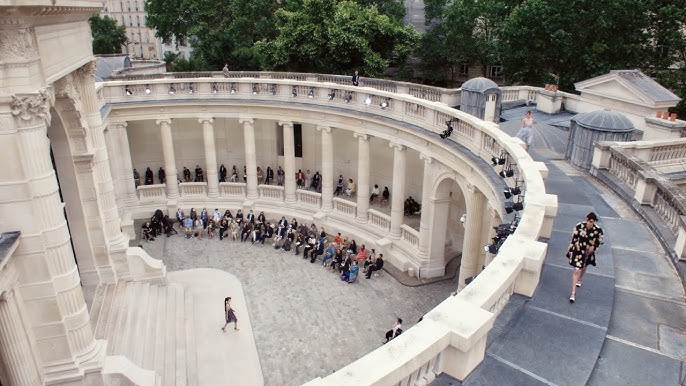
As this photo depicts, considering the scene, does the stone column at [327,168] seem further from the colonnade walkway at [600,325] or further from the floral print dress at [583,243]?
the floral print dress at [583,243]

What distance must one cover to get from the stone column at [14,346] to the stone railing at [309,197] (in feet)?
71.8

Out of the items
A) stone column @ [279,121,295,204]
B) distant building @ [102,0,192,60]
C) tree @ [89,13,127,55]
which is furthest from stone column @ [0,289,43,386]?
distant building @ [102,0,192,60]

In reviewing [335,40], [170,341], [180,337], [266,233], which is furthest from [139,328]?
[335,40]

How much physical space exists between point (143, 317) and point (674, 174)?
74.7 feet

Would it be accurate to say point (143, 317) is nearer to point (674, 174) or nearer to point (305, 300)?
point (305, 300)

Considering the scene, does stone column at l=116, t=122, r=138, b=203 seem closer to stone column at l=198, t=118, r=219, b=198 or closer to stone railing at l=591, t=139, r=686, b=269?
stone column at l=198, t=118, r=219, b=198

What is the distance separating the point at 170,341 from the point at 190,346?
87cm

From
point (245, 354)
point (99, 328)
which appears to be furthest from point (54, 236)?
point (245, 354)

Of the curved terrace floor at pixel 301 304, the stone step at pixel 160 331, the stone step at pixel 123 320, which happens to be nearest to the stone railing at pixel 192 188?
the curved terrace floor at pixel 301 304

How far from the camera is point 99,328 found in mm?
19594

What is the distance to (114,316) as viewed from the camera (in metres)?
20.9

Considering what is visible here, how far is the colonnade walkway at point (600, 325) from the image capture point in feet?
30.3

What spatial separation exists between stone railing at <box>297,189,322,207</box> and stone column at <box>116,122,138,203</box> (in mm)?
9566

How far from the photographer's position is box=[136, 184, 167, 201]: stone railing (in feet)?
118
